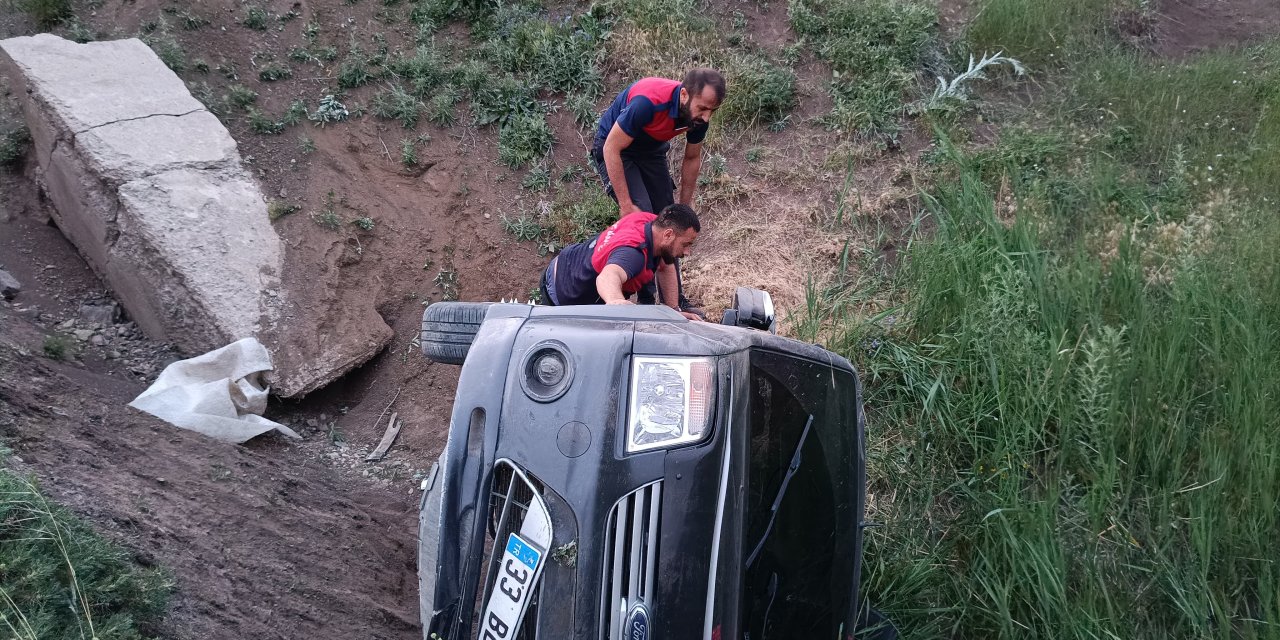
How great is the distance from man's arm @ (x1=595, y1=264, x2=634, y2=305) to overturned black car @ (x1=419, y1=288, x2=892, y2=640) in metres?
0.61

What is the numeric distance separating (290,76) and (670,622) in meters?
5.87

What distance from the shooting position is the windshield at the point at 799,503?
2.39 m

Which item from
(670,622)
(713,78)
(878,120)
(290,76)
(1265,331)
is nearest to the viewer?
(670,622)

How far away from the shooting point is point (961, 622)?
10.8 feet

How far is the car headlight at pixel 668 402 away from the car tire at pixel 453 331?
914 mm

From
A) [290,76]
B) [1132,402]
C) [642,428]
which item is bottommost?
[1132,402]

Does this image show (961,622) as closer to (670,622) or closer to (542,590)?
(670,622)

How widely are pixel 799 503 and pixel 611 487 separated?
0.79 meters

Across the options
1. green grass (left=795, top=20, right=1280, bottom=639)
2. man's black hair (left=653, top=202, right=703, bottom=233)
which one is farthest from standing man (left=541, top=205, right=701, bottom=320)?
green grass (left=795, top=20, right=1280, bottom=639)

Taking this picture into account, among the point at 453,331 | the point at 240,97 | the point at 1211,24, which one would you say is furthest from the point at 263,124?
the point at 1211,24

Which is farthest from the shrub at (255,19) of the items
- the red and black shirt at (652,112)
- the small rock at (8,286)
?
the red and black shirt at (652,112)

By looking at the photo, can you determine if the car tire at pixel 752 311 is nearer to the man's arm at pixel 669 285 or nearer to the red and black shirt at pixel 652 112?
the man's arm at pixel 669 285

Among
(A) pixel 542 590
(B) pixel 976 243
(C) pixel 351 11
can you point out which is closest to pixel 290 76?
(C) pixel 351 11

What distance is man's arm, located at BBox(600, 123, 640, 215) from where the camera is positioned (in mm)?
4159
